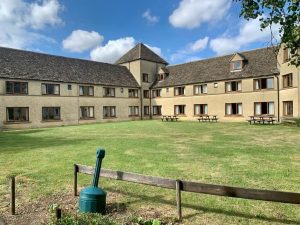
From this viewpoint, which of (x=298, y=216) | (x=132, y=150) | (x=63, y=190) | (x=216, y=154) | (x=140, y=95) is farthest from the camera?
(x=140, y=95)

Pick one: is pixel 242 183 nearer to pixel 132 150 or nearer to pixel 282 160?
pixel 282 160

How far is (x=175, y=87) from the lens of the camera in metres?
44.4

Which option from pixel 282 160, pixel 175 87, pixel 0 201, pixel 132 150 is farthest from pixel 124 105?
→ pixel 0 201

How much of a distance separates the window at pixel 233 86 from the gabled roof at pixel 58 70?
1566 cm

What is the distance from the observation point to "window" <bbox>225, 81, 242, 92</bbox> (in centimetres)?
3678

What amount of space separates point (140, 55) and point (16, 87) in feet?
72.3

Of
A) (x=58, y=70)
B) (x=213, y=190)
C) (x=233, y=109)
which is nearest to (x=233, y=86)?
(x=233, y=109)

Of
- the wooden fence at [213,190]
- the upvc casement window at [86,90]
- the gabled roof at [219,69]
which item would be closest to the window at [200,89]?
the gabled roof at [219,69]

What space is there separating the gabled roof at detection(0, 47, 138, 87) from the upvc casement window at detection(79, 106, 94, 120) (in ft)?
12.0

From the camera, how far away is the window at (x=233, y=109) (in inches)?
1446

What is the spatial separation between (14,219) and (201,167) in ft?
22.1

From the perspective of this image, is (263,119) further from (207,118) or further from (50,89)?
(50,89)

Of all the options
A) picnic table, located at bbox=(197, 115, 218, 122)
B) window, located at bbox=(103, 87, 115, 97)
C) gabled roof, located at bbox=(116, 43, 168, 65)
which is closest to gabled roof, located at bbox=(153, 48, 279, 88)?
gabled roof, located at bbox=(116, 43, 168, 65)

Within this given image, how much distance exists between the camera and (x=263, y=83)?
34531 millimetres
